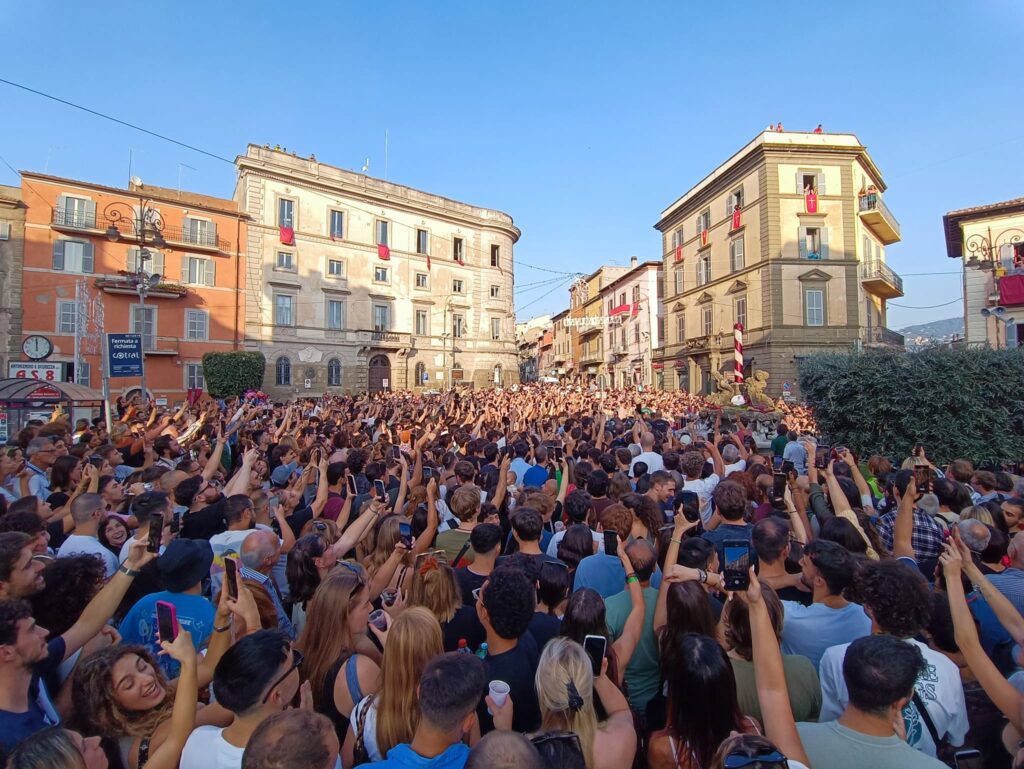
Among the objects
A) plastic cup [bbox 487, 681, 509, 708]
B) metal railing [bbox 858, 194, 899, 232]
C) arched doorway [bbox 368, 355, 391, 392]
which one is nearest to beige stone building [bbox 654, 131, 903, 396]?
metal railing [bbox 858, 194, 899, 232]

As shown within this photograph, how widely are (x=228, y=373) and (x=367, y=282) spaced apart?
36.1 feet

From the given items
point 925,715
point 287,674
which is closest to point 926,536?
point 925,715

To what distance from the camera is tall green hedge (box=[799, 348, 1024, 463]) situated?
10406 mm

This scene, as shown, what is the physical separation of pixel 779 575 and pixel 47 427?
32.6ft

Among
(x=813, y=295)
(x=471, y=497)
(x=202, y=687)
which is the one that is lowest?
(x=202, y=687)

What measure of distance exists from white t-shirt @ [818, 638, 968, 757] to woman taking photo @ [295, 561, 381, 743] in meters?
1.90

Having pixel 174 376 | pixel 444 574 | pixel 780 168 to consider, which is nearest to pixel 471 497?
pixel 444 574

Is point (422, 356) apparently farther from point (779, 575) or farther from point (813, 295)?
point (779, 575)

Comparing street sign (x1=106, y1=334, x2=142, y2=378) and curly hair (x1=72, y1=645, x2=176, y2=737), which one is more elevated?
street sign (x1=106, y1=334, x2=142, y2=378)

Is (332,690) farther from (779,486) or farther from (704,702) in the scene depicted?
(779,486)

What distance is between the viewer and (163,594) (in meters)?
2.80

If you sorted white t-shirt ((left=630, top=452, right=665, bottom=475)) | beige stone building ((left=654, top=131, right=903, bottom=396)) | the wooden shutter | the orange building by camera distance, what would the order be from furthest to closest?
beige stone building ((left=654, top=131, right=903, bottom=396)) → the wooden shutter → the orange building → white t-shirt ((left=630, top=452, right=665, bottom=475))

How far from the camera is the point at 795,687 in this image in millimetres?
2312

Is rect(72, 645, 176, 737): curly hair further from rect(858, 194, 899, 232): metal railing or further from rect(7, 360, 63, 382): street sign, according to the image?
rect(858, 194, 899, 232): metal railing
